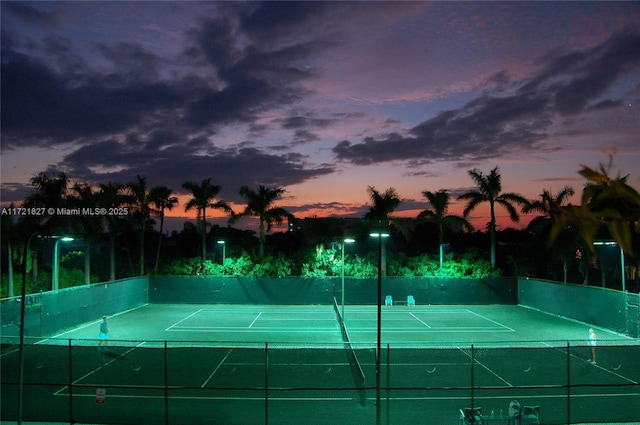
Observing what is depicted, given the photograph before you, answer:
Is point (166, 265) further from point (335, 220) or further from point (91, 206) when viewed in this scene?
point (335, 220)

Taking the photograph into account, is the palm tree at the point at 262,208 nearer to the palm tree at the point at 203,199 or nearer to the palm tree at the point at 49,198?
the palm tree at the point at 203,199

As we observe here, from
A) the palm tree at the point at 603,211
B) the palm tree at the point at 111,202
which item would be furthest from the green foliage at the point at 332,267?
the palm tree at the point at 603,211

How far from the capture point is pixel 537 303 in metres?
40.9

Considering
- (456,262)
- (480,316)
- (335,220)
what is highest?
(335,220)

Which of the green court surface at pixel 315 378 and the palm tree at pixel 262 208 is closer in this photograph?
the green court surface at pixel 315 378

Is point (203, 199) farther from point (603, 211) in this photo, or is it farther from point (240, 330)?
point (603, 211)

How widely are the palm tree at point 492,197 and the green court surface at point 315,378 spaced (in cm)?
1775

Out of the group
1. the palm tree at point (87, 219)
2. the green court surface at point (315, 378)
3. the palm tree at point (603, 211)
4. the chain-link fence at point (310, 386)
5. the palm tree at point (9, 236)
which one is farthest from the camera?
the palm tree at point (87, 219)

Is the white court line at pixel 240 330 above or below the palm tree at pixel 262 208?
below

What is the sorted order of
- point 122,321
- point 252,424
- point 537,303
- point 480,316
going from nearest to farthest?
1. point 252,424
2. point 122,321
3. point 480,316
4. point 537,303

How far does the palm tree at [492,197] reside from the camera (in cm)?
4991

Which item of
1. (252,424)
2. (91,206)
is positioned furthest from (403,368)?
(91,206)

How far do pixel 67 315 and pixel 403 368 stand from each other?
742 inches

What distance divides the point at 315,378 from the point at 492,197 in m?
34.6
